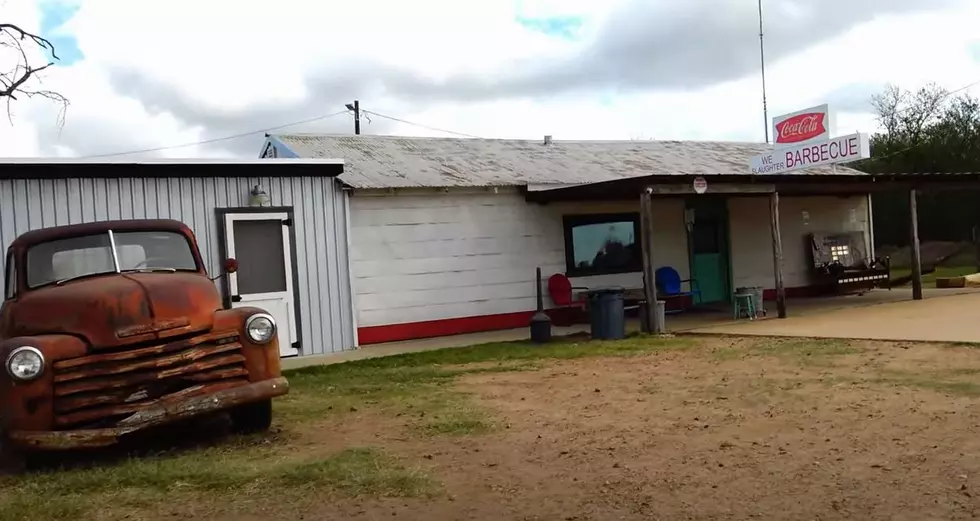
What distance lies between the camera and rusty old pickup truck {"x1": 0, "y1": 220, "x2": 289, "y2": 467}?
5770 mm

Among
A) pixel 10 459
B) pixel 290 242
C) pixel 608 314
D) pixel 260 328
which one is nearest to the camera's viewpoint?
pixel 260 328

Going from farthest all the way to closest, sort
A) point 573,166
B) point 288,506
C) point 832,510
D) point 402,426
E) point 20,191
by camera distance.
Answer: point 573,166
point 20,191
point 402,426
point 288,506
point 832,510

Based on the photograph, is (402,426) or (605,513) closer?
(605,513)

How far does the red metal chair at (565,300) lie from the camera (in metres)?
15.0

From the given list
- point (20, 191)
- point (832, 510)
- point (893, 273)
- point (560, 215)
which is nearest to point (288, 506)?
point (832, 510)

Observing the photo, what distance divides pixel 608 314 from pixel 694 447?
673cm

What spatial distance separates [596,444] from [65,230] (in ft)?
15.6

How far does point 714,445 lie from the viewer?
19.6 ft

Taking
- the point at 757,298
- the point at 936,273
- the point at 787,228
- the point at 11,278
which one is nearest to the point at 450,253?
the point at 757,298

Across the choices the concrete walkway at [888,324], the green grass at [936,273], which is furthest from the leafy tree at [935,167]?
the concrete walkway at [888,324]

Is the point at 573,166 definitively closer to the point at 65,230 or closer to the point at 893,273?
the point at 65,230

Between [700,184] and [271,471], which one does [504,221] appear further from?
[271,471]

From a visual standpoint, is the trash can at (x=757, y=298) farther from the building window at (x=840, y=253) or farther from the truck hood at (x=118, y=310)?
the truck hood at (x=118, y=310)

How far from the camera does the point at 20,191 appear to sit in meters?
10.7
